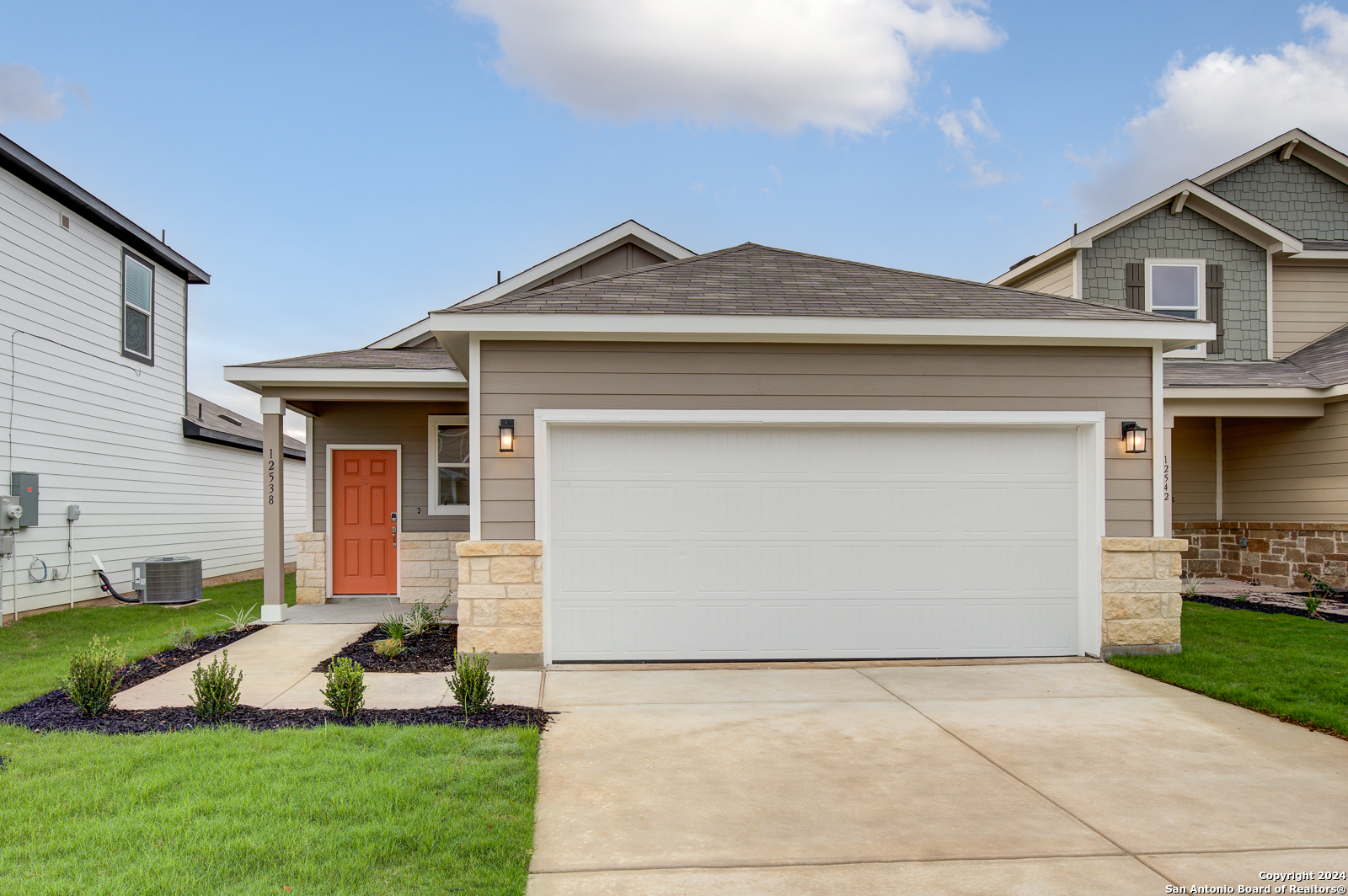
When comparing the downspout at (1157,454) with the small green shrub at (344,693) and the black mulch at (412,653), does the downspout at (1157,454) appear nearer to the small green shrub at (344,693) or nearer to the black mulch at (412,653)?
the black mulch at (412,653)

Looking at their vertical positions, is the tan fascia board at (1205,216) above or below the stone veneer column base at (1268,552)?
above

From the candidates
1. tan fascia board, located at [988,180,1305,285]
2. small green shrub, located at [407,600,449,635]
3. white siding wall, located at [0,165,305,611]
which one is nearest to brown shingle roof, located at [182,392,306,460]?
white siding wall, located at [0,165,305,611]

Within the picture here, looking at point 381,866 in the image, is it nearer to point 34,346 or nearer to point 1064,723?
point 1064,723

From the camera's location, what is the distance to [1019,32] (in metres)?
11.8

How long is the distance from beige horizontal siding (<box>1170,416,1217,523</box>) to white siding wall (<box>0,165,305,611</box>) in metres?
15.9

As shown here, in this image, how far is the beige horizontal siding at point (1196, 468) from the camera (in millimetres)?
12820

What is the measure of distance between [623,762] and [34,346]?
385 inches

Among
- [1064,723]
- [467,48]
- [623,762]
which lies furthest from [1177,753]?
[467,48]

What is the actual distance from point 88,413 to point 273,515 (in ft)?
13.1

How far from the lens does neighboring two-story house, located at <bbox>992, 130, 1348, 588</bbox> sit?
11.6 meters

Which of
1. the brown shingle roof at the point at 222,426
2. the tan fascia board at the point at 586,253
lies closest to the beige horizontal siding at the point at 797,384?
the tan fascia board at the point at 586,253

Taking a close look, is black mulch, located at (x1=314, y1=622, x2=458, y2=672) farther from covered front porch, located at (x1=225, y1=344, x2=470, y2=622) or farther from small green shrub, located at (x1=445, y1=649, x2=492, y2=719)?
covered front porch, located at (x1=225, y1=344, x2=470, y2=622)

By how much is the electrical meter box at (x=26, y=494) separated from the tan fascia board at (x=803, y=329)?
6.34 meters

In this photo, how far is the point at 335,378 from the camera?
9.00 m
